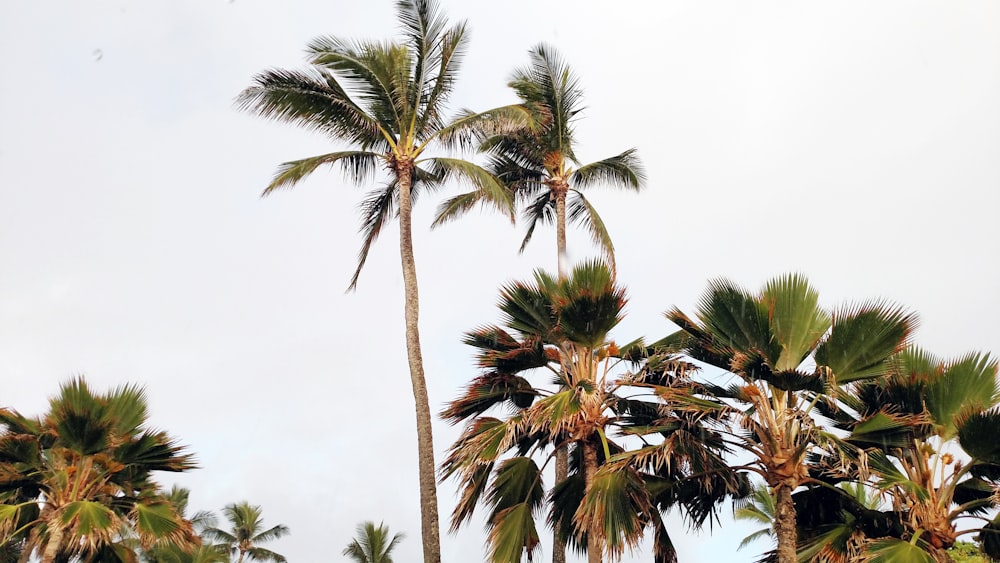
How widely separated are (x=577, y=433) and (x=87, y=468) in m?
8.27

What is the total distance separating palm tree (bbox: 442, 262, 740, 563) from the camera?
11711mm

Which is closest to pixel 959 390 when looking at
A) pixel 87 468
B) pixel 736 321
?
pixel 736 321

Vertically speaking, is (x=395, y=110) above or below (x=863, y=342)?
above

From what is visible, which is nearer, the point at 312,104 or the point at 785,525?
the point at 785,525

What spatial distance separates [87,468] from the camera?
1392cm

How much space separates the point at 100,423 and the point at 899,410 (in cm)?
1267

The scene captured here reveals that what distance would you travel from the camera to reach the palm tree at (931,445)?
11203 millimetres

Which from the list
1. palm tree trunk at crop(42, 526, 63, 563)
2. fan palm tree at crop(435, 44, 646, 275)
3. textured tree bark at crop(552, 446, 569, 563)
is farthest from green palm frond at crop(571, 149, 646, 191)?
palm tree trunk at crop(42, 526, 63, 563)

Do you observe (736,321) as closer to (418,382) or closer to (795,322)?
(795,322)

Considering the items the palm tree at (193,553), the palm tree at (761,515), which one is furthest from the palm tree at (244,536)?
the palm tree at (761,515)

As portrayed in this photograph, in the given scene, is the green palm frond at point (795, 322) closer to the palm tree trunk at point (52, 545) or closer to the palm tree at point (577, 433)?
the palm tree at point (577, 433)

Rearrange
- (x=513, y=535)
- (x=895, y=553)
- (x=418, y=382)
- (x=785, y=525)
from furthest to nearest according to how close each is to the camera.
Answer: (x=418, y=382) → (x=513, y=535) → (x=785, y=525) → (x=895, y=553)

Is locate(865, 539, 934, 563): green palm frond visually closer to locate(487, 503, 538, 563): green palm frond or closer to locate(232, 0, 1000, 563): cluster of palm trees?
locate(232, 0, 1000, 563): cluster of palm trees

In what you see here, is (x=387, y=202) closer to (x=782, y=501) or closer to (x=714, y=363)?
(x=714, y=363)
